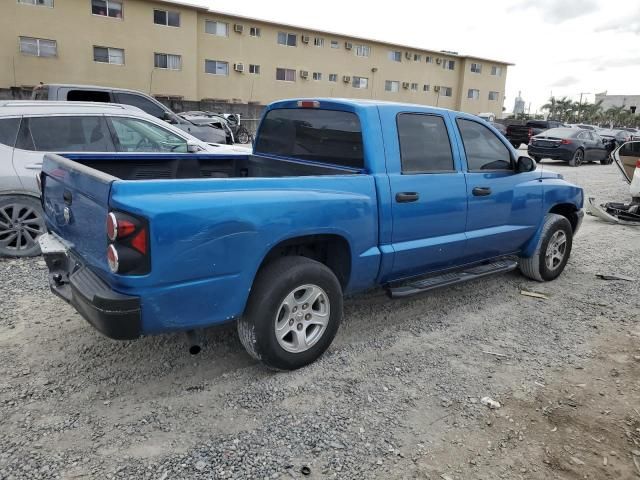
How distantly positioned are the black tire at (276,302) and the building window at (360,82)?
39.3m

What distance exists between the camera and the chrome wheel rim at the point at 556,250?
5641 millimetres

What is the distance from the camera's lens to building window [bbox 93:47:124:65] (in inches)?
1122

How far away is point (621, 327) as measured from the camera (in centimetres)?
459

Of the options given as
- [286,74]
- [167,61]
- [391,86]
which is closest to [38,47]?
[167,61]

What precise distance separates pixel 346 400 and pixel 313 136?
87.7 inches

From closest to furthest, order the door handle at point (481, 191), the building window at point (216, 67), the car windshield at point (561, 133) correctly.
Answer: the door handle at point (481, 191)
the car windshield at point (561, 133)
the building window at point (216, 67)

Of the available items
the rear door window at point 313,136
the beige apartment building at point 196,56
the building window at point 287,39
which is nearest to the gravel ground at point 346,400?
the rear door window at point 313,136

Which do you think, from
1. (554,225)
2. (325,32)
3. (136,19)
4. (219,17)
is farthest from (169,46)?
(554,225)

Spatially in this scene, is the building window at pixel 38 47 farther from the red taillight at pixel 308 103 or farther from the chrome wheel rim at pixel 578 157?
the red taillight at pixel 308 103

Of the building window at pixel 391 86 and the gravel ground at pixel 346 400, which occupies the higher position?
the building window at pixel 391 86

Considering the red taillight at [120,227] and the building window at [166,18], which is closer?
the red taillight at [120,227]

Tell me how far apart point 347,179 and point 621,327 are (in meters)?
2.97

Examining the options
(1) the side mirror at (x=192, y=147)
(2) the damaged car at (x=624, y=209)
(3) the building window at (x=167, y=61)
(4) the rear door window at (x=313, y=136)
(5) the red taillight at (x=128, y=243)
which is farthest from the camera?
(3) the building window at (x=167, y=61)

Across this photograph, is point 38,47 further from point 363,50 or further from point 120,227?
point 120,227
